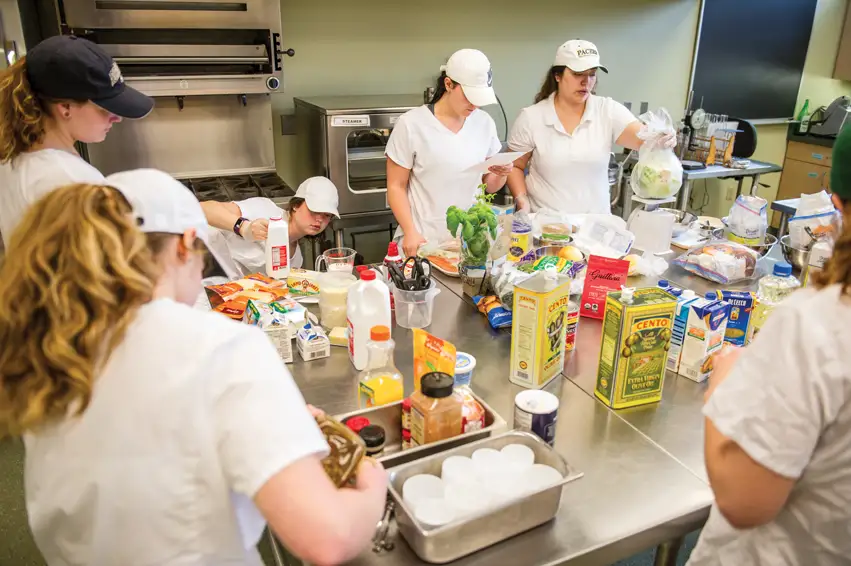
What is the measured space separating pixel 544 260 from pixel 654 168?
774 mm

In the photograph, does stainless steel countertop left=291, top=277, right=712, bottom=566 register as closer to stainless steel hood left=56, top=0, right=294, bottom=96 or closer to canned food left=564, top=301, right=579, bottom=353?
canned food left=564, top=301, right=579, bottom=353

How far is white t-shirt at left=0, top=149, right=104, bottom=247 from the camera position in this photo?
1.68 metres

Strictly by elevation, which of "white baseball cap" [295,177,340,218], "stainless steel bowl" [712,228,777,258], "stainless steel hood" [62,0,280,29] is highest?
"stainless steel hood" [62,0,280,29]

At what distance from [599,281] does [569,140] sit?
3.78ft

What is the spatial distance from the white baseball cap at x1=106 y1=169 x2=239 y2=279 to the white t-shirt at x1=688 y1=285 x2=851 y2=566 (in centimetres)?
81

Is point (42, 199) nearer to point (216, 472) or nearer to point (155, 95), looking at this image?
point (216, 472)

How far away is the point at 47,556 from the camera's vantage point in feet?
3.15

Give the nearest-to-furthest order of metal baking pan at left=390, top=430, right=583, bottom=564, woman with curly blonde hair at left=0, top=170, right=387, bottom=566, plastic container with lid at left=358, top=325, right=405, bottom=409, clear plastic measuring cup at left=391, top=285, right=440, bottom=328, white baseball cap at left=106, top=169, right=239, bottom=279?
woman with curly blonde hair at left=0, top=170, right=387, bottom=566 → white baseball cap at left=106, top=169, right=239, bottom=279 → metal baking pan at left=390, top=430, right=583, bottom=564 → plastic container with lid at left=358, top=325, right=405, bottom=409 → clear plastic measuring cup at left=391, top=285, right=440, bottom=328

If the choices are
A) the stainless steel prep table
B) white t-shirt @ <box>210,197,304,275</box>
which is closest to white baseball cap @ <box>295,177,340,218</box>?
white t-shirt @ <box>210,197,304,275</box>

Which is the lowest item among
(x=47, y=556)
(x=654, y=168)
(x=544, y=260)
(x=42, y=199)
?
(x=47, y=556)

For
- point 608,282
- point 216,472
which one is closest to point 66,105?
point 216,472

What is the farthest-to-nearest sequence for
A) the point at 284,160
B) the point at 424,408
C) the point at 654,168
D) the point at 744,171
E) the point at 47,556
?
the point at 744,171 < the point at 284,160 < the point at 654,168 < the point at 424,408 < the point at 47,556

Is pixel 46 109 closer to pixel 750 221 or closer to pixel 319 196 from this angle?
pixel 319 196

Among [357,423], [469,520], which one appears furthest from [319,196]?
[469,520]
